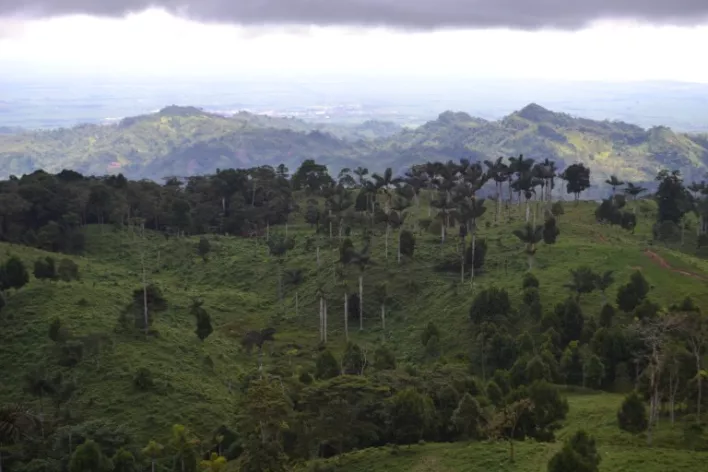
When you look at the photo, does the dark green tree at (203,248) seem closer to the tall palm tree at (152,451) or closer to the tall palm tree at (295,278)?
the tall palm tree at (295,278)

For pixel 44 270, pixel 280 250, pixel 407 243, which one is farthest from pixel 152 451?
pixel 407 243

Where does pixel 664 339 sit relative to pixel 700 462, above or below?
above

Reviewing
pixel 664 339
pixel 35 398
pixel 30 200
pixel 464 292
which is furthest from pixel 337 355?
pixel 30 200

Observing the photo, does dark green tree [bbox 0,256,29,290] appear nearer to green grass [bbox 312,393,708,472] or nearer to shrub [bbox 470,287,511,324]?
green grass [bbox 312,393,708,472]

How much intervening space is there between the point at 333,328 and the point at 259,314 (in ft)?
30.1

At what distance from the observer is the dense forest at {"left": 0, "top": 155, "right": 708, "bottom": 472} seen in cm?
3812

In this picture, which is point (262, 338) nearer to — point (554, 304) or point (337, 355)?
point (337, 355)

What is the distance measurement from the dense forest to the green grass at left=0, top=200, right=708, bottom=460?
0.98 ft

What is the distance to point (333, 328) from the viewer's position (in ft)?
239

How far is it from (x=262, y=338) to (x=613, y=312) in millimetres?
31581

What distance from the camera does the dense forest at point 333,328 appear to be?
125 ft

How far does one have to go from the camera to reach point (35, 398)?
45.9 m

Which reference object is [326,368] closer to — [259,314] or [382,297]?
[382,297]

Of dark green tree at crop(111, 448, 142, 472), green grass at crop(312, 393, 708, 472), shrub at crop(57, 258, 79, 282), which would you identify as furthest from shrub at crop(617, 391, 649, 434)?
shrub at crop(57, 258, 79, 282)
